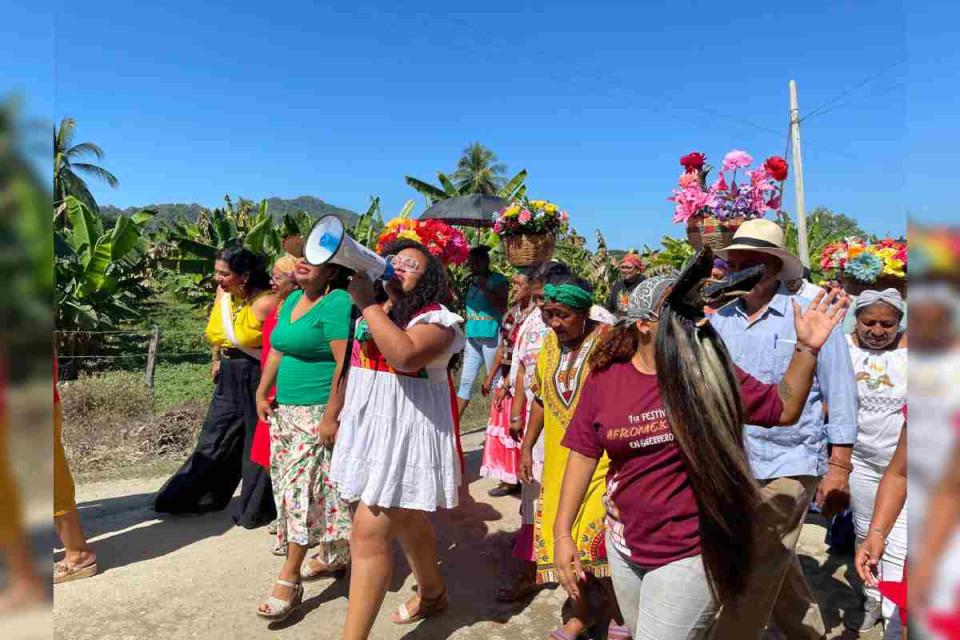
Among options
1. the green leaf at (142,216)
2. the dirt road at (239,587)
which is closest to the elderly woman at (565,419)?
the dirt road at (239,587)

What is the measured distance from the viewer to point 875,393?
12.1ft

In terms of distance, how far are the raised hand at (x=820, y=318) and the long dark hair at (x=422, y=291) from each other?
4.92 feet

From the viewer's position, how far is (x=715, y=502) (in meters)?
2.17

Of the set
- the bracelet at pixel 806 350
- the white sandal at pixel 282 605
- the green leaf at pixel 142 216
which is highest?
the green leaf at pixel 142 216

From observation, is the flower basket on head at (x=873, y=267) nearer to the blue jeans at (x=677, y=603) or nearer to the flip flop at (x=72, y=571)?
the blue jeans at (x=677, y=603)

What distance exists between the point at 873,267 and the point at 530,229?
8.81ft

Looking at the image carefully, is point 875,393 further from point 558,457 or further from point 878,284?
point 558,457

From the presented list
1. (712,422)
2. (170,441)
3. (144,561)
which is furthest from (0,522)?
(170,441)

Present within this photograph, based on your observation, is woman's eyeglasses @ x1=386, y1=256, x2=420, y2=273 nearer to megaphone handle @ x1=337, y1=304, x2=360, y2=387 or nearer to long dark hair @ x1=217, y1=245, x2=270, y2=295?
megaphone handle @ x1=337, y1=304, x2=360, y2=387

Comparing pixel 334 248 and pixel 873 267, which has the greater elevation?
pixel 334 248

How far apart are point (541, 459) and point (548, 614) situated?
2.75 ft

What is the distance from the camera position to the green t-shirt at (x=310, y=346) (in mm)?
3584

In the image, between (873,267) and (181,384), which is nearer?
(873,267)

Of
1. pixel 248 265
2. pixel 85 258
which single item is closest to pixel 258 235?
pixel 85 258
